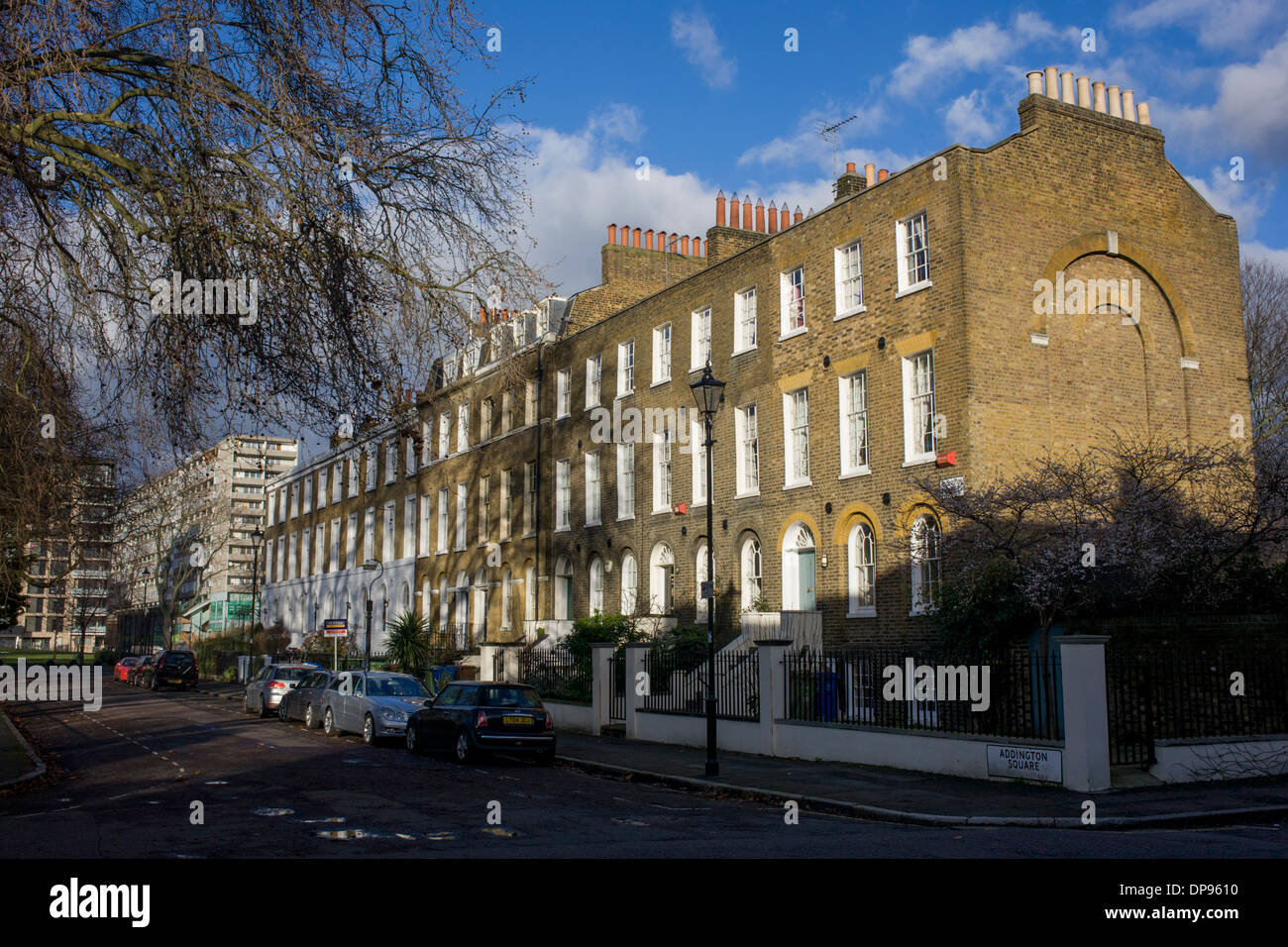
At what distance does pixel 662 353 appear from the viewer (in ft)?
108

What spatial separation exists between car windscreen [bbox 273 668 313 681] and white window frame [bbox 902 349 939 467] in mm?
18075

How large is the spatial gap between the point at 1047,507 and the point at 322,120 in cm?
1453

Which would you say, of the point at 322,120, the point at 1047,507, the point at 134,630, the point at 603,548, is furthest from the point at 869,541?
the point at 134,630

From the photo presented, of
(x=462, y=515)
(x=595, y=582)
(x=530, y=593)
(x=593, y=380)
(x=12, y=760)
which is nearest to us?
(x=12, y=760)

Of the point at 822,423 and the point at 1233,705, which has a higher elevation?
the point at 822,423

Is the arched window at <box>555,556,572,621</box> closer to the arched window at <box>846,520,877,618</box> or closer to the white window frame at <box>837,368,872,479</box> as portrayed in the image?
the white window frame at <box>837,368,872,479</box>

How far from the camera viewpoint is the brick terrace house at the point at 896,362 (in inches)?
913

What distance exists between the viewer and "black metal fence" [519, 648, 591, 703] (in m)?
28.3

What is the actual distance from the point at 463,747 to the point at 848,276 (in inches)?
551

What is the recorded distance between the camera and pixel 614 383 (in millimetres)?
35062

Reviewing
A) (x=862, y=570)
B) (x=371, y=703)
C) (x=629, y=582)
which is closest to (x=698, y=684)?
(x=862, y=570)

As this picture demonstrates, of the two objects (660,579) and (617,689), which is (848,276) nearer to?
(660,579)

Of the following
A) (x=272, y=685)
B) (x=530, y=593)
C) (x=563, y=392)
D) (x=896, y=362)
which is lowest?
(x=272, y=685)
